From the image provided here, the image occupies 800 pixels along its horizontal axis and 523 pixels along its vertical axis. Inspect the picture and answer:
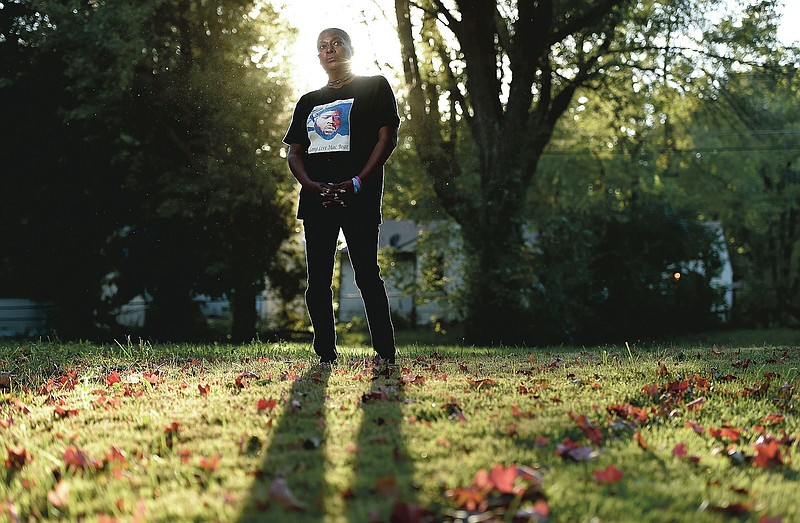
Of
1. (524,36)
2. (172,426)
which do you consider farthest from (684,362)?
(524,36)

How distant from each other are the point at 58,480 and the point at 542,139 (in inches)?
A: 788

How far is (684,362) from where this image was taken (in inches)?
315

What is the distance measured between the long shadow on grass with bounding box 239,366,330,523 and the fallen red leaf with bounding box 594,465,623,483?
0.97m

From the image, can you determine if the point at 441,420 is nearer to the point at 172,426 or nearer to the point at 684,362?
the point at 172,426

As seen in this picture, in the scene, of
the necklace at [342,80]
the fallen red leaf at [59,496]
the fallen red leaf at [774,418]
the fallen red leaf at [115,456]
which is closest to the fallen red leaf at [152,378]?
the fallen red leaf at [115,456]

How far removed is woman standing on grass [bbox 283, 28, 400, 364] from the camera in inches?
244

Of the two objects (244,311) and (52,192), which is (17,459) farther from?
(52,192)

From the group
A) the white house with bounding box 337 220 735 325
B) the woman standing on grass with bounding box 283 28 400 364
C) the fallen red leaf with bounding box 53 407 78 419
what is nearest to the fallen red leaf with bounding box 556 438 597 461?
the fallen red leaf with bounding box 53 407 78 419

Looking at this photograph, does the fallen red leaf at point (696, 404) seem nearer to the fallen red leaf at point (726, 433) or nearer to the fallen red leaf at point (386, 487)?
the fallen red leaf at point (726, 433)

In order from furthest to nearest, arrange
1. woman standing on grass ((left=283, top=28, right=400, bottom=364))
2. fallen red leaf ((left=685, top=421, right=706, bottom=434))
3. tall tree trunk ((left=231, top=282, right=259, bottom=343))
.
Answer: tall tree trunk ((left=231, top=282, right=259, bottom=343)) < woman standing on grass ((left=283, top=28, right=400, bottom=364)) < fallen red leaf ((left=685, top=421, right=706, bottom=434))

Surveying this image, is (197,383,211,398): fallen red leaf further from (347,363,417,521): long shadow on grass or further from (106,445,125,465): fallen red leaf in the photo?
(106,445,125,465): fallen red leaf

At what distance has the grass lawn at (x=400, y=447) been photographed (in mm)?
2873

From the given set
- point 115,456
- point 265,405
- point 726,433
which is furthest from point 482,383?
point 115,456

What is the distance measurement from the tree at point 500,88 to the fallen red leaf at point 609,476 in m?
15.9
